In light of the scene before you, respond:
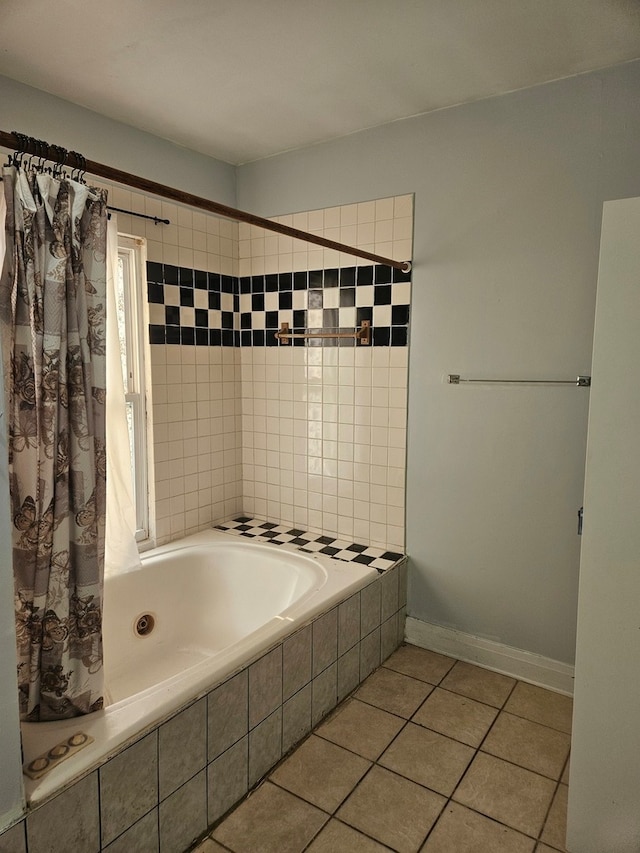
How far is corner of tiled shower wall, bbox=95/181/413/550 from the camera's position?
2.67 metres

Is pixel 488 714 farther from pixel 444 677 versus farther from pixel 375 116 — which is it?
pixel 375 116

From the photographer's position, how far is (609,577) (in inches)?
58.1

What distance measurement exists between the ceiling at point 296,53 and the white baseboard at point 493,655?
231 cm

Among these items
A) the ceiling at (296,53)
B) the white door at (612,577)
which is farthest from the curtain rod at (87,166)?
the white door at (612,577)

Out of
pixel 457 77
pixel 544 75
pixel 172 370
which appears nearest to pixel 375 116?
pixel 457 77

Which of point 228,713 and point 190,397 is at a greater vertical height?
point 190,397

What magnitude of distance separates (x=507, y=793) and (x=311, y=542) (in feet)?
4.40

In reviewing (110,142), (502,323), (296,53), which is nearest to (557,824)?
(502,323)

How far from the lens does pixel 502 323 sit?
2.37 meters

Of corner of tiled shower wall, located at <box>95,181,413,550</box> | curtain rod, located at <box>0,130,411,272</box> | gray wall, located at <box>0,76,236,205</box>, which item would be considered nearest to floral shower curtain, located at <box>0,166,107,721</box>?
curtain rod, located at <box>0,130,411,272</box>

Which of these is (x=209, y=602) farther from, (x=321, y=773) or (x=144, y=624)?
(x=321, y=773)

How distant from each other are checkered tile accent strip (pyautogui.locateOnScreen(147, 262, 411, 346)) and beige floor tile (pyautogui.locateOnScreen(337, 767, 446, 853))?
1.75 m

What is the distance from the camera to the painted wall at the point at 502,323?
217 cm

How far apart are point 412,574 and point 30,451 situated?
188 centimetres
